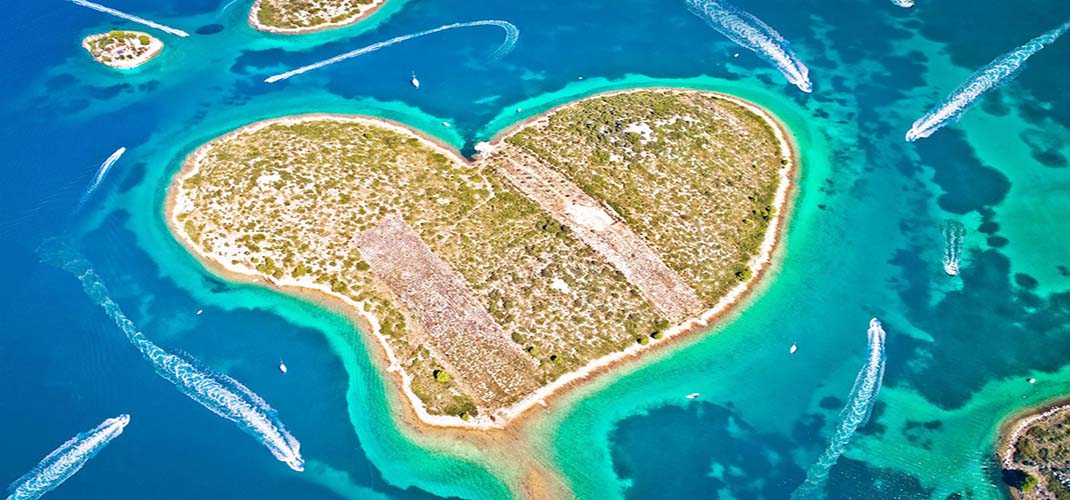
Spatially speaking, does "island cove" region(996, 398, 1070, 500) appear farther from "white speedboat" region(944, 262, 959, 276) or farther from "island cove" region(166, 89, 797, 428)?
"island cove" region(166, 89, 797, 428)

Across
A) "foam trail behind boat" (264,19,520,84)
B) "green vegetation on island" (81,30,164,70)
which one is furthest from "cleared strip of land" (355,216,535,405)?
"green vegetation on island" (81,30,164,70)

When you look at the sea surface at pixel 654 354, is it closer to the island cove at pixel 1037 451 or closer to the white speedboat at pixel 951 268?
the white speedboat at pixel 951 268

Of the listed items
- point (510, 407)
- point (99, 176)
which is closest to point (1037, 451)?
point (510, 407)

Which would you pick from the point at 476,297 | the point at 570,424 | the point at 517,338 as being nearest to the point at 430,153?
the point at 476,297

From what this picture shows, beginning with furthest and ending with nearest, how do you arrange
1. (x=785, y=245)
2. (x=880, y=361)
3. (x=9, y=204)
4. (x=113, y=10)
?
(x=113, y=10) → (x=9, y=204) → (x=785, y=245) → (x=880, y=361)

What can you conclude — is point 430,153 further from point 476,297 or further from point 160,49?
point 160,49

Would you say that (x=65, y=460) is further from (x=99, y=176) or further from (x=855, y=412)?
(x=855, y=412)

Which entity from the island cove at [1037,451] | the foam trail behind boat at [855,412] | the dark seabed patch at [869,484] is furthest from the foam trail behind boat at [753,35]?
the dark seabed patch at [869,484]
